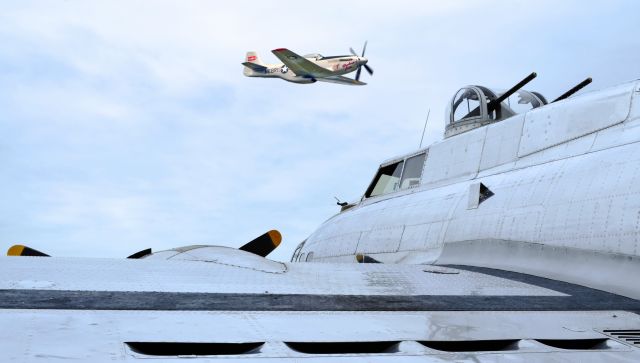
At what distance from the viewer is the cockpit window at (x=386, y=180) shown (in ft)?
47.3

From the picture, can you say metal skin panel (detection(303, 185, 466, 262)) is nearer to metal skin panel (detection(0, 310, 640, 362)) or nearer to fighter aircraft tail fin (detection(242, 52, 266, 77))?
metal skin panel (detection(0, 310, 640, 362))

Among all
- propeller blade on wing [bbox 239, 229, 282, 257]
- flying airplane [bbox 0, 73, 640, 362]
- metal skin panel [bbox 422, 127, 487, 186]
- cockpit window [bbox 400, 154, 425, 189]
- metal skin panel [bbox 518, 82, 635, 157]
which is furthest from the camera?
cockpit window [bbox 400, 154, 425, 189]

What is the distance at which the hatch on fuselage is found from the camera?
13.1 metres

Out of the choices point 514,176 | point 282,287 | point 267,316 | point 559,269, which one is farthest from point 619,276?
point 267,316

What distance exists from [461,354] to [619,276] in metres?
3.45

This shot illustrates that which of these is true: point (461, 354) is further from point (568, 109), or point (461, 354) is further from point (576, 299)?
point (568, 109)

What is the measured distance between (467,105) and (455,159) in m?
Result: 1.42

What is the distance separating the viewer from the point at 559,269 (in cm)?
873

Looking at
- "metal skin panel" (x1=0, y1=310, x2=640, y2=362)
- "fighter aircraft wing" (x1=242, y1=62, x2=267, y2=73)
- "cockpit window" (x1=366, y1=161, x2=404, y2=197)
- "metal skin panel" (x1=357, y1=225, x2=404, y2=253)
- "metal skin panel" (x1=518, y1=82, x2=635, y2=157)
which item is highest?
"fighter aircraft wing" (x1=242, y1=62, x2=267, y2=73)

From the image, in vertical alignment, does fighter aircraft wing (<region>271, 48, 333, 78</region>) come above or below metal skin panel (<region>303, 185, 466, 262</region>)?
above

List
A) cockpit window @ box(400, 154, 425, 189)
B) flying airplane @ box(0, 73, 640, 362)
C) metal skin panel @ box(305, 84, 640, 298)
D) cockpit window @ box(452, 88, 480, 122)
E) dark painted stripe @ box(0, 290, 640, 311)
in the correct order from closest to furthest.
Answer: flying airplane @ box(0, 73, 640, 362)
dark painted stripe @ box(0, 290, 640, 311)
metal skin panel @ box(305, 84, 640, 298)
cockpit window @ box(452, 88, 480, 122)
cockpit window @ box(400, 154, 425, 189)

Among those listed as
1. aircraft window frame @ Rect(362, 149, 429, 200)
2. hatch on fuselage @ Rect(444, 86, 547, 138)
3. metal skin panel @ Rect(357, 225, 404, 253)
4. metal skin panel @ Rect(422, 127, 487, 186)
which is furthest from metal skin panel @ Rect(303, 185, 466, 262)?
hatch on fuselage @ Rect(444, 86, 547, 138)

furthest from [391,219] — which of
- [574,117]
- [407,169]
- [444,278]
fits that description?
[444,278]

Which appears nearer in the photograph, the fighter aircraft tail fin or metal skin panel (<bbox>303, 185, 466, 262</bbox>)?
metal skin panel (<bbox>303, 185, 466, 262</bbox>)
